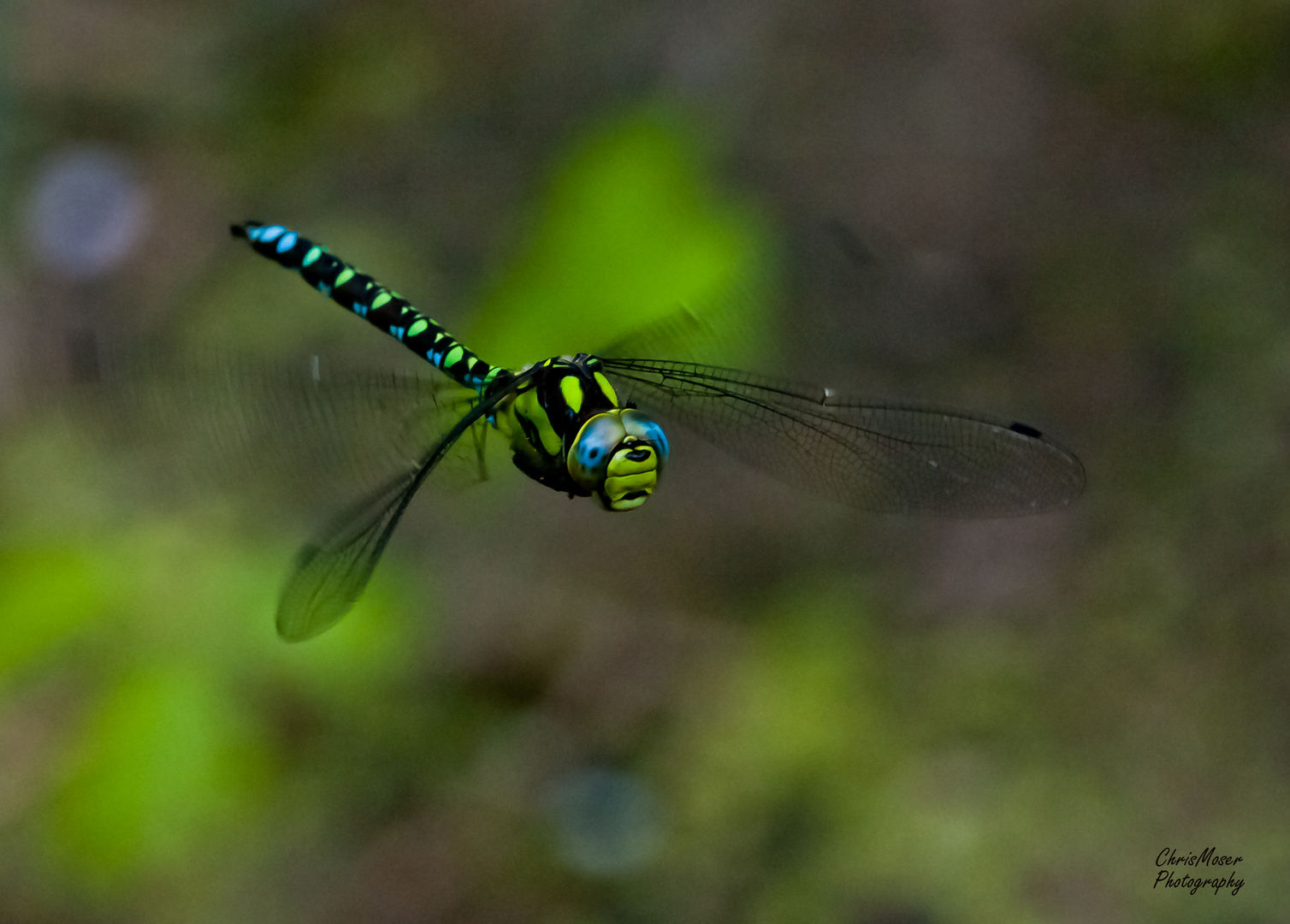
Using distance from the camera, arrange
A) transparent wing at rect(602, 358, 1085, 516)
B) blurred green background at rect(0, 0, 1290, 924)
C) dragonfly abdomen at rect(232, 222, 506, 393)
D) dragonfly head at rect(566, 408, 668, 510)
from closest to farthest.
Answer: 1. dragonfly head at rect(566, 408, 668, 510)
2. transparent wing at rect(602, 358, 1085, 516)
3. blurred green background at rect(0, 0, 1290, 924)
4. dragonfly abdomen at rect(232, 222, 506, 393)

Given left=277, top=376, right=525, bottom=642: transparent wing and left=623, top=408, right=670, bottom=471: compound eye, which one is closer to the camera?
left=277, top=376, right=525, bottom=642: transparent wing

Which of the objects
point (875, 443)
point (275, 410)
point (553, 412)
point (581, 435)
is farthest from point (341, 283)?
point (875, 443)

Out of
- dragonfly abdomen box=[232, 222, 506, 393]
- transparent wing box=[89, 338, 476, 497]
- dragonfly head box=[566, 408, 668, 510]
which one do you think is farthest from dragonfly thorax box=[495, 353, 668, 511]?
dragonfly abdomen box=[232, 222, 506, 393]

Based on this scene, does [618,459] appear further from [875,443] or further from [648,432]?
[875,443]

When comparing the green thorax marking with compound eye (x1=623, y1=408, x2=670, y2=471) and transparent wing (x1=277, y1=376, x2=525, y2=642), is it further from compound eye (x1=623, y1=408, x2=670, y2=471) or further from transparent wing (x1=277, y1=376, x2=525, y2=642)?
transparent wing (x1=277, y1=376, x2=525, y2=642)

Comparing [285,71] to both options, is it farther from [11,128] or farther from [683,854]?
[683,854]

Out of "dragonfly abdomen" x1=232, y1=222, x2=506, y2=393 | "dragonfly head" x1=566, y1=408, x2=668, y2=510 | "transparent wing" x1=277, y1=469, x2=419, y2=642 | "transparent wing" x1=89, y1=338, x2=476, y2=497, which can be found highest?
"dragonfly abdomen" x1=232, y1=222, x2=506, y2=393

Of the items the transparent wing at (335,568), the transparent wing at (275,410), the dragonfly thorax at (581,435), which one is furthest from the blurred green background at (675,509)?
the transparent wing at (335,568)
